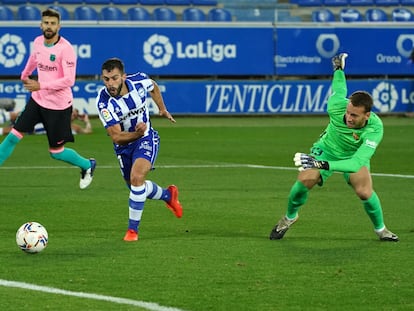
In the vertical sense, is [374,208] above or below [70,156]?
above

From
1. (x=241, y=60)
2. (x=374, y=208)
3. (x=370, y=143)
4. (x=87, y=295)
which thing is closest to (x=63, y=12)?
(x=241, y=60)

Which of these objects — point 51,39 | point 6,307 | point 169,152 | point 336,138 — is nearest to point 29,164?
point 169,152

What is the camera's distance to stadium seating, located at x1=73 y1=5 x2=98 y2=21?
3145cm

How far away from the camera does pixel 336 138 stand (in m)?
11.2

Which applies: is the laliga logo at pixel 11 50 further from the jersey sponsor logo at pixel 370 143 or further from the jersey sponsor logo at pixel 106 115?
the jersey sponsor logo at pixel 370 143

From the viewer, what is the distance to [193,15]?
108 ft

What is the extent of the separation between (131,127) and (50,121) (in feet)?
12.6

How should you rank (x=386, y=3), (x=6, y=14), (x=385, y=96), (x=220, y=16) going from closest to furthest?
(x=6, y=14) → (x=385, y=96) → (x=220, y=16) → (x=386, y=3)

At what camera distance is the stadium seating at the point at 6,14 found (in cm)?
3038

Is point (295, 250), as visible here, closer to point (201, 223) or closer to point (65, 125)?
point (201, 223)

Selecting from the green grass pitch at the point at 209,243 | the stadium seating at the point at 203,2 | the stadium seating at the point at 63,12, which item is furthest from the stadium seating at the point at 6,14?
the green grass pitch at the point at 209,243

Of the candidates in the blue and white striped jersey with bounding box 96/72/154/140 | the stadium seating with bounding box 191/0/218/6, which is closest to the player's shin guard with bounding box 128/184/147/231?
the blue and white striped jersey with bounding box 96/72/154/140

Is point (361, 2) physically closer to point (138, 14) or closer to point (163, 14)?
point (163, 14)

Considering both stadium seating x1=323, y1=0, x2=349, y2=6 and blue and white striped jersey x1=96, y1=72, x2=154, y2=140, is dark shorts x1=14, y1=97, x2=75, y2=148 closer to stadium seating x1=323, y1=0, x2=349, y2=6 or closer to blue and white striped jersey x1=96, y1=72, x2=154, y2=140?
blue and white striped jersey x1=96, y1=72, x2=154, y2=140
